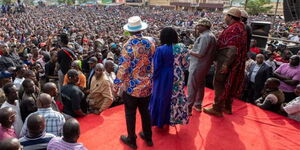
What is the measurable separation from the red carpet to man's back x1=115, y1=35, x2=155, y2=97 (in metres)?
0.76

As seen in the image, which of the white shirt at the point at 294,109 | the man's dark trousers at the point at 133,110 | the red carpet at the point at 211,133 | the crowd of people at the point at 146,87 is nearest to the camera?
the crowd of people at the point at 146,87

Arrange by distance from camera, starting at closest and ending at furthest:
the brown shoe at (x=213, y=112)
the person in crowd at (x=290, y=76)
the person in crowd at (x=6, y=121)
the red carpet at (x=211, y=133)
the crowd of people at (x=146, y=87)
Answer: the person in crowd at (x=6, y=121) < the crowd of people at (x=146, y=87) < the red carpet at (x=211, y=133) < the brown shoe at (x=213, y=112) < the person in crowd at (x=290, y=76)

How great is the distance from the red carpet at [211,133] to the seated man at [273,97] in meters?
0.15

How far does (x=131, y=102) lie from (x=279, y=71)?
3.30 m

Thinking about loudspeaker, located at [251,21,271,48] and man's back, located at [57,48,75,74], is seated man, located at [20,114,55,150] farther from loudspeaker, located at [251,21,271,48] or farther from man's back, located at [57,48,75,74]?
loudspeaker, located at [251,21,271,48]

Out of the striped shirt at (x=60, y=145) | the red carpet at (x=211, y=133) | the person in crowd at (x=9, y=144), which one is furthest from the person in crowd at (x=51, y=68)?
the person in crowd at (x=9, y=144)

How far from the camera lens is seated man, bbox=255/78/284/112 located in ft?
11.6

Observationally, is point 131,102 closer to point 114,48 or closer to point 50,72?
point 50,72

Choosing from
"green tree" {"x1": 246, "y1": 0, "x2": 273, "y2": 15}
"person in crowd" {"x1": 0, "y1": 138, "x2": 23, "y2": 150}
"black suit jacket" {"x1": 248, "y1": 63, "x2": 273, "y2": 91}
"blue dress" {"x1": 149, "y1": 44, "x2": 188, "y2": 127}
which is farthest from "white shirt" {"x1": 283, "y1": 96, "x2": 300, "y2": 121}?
"green tree" {"x1": 246, "y1": 0, "x2": 273, "y2": 15}

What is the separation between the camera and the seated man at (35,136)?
1914 millimetres

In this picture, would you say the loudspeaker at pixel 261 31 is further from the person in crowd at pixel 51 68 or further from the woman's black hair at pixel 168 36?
the person in crowd at pixel 51 68

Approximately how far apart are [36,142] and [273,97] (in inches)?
135

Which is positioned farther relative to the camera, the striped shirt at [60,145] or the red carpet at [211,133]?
the red carpet at [211,133]

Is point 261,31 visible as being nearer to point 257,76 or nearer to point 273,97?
point 257,76
